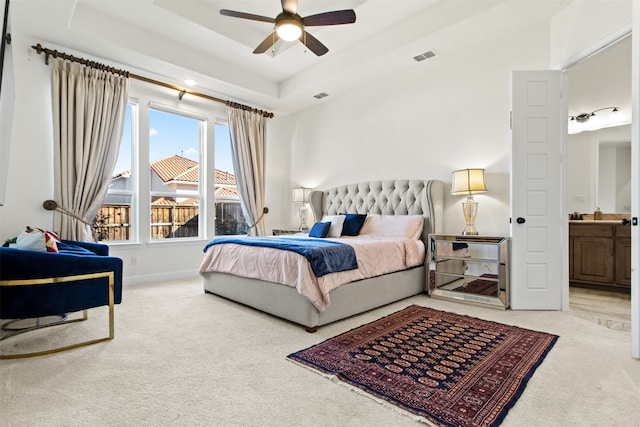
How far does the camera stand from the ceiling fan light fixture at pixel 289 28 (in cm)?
282

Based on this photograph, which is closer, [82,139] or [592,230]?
[82,139]

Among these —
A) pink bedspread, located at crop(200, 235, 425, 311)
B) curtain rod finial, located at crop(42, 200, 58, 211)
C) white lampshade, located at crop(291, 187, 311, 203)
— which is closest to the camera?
pink bedspread, located at crop(200, 235, 425, 311)

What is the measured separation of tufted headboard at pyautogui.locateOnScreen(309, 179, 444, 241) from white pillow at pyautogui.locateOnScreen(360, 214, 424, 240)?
144 millimetres

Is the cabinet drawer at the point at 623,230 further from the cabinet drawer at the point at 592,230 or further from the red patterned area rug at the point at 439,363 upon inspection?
the red patterned area rug at the point at 439,363

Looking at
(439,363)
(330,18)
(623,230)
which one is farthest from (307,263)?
(623,230)

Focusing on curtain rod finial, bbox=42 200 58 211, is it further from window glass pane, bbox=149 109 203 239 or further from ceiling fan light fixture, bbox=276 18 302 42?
ceiling fan light fixture, bbox=276 18 302 42

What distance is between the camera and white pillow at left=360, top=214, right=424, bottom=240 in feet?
13.5

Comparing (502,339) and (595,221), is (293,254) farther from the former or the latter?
(595,221)

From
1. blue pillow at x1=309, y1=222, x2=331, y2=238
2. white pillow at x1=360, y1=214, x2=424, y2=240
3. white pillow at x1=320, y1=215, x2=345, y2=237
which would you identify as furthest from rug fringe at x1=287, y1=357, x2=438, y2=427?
white pillow at x1=360, y1=214, x2=424, y2=240

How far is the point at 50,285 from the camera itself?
7.50 feet

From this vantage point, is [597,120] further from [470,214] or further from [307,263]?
[307,263]

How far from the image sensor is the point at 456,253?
3771mm

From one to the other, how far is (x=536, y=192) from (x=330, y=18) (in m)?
2.66

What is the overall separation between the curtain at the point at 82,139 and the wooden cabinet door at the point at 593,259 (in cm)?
625
